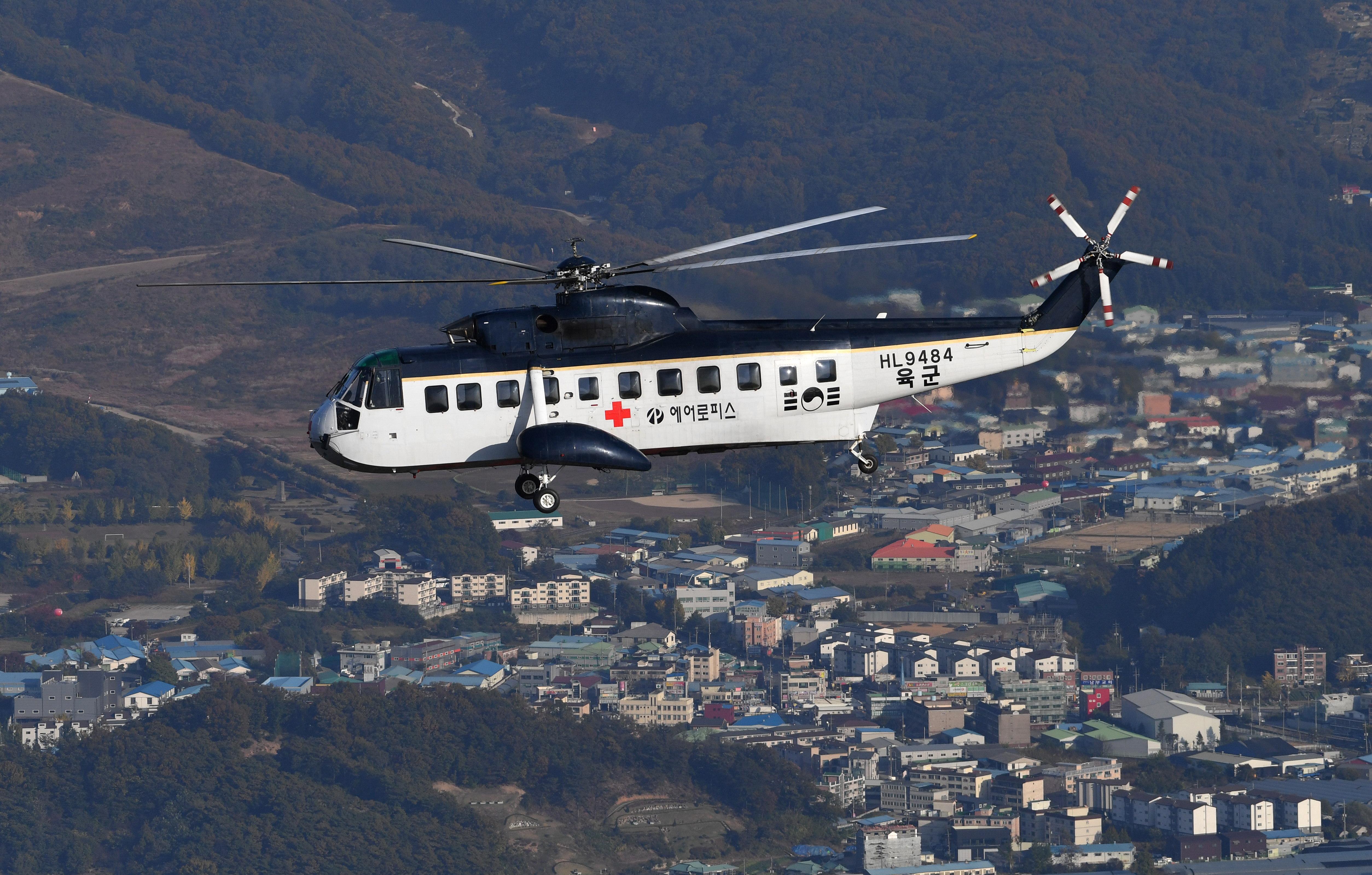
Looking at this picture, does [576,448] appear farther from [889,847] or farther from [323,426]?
[889,847]

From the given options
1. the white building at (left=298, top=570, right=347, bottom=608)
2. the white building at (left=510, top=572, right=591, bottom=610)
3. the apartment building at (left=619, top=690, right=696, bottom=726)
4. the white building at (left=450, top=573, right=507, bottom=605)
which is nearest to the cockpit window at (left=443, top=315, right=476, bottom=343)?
the apartment building at (left=619, top=690, right=696, bottom=726)

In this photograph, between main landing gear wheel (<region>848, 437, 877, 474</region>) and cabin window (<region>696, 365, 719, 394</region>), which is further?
main landing gear wheel (<region>848, 437, 877, 474</region>)

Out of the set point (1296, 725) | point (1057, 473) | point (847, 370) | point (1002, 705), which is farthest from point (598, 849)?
point (847, 370)

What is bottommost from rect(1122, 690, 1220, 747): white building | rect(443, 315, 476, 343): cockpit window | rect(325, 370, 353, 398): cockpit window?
rect(1122, 690, 1220, 747): white building

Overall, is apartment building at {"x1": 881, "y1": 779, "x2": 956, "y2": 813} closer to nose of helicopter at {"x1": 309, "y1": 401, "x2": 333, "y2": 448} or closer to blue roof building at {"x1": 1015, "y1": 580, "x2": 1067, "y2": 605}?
blue roof building at {"x1": 1015, "y1": 580, "x2": 1067, "y2": 605}

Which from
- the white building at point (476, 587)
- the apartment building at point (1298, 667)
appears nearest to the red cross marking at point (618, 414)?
the apartment building at point (1298, 667)

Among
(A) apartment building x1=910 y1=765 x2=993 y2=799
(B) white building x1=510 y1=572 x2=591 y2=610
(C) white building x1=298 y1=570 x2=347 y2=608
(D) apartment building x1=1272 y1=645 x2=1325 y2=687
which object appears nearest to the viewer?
(A) apartment building x1=910 y1=765 x2=993 y2=799

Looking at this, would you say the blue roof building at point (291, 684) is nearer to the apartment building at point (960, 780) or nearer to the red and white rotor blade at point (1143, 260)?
the apartment building at point (960, 780)

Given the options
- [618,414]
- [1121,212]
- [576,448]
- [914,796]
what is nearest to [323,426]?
[576,448]
